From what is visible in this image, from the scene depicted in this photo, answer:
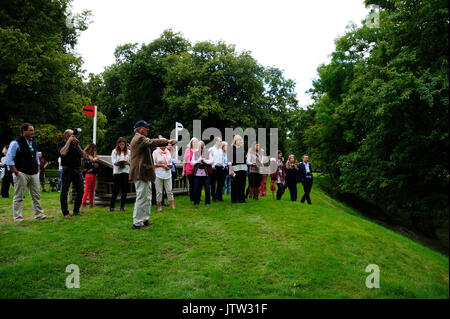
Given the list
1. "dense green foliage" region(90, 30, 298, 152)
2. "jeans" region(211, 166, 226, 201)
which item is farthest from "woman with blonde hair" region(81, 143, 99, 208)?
"dense green foliage" region(90, 30, 298, 152)

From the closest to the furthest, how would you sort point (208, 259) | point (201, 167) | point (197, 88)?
point (208, 259), point (201, 167), point (197, 88)

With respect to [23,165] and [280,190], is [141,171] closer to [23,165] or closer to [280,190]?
[23,165]

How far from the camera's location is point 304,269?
513 cm

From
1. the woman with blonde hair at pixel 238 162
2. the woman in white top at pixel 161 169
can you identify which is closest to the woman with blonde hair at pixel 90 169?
the woman in white top at pixel 161 169

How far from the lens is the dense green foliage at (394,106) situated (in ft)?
33.4

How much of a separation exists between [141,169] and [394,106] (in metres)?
12.6

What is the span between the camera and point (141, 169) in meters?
7.23

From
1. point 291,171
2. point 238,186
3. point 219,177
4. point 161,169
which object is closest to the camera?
point 161,169

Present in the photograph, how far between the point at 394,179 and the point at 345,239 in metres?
8.93

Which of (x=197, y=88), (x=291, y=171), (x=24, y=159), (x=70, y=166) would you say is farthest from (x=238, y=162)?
(x=197, y=88)

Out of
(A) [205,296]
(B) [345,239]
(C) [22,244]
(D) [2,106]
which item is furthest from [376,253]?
(D) [2,106]

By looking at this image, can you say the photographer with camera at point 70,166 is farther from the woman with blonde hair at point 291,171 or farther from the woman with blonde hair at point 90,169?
the woman with blonde hair at point 291,171
